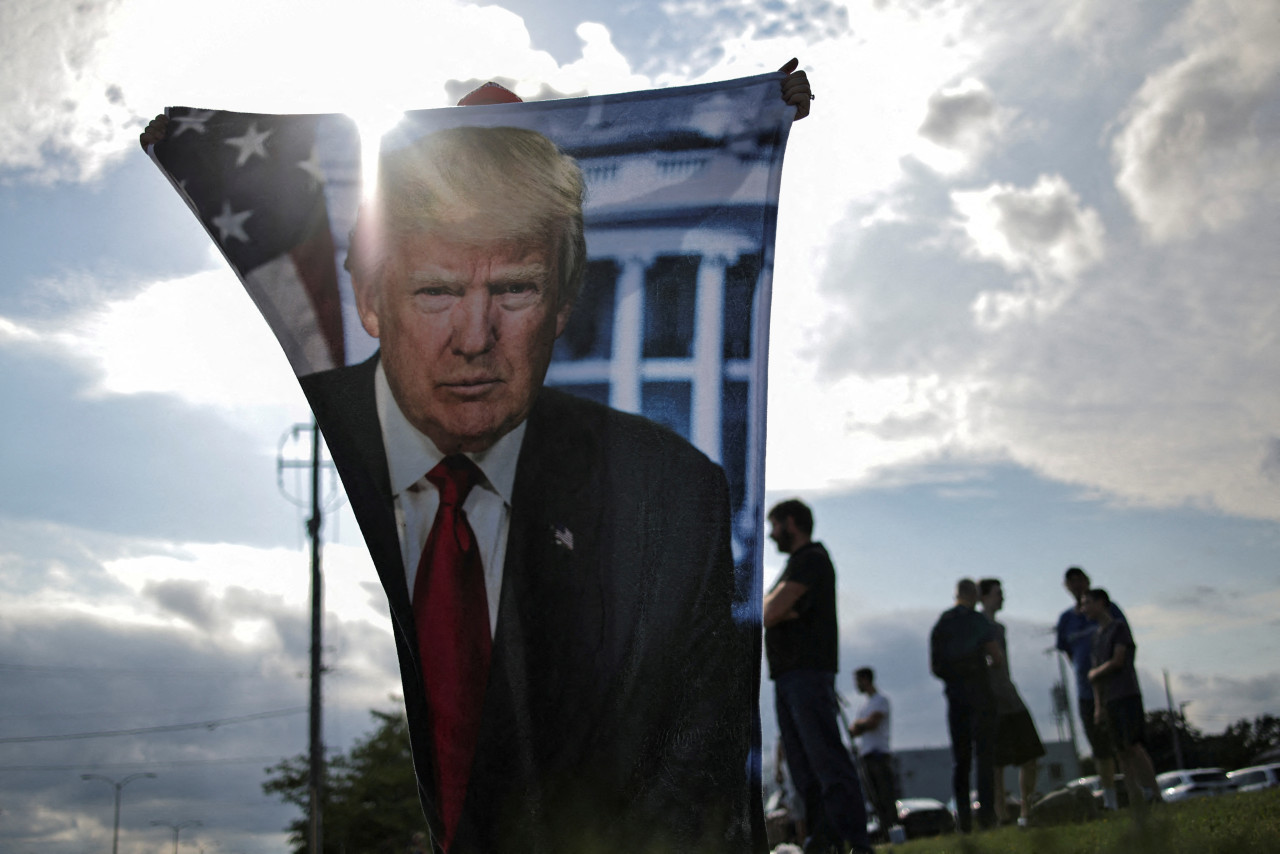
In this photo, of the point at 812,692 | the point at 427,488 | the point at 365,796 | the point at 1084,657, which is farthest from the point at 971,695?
the point at 365,796

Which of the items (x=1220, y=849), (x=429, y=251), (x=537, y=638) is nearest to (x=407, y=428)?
(x=429, y=251)

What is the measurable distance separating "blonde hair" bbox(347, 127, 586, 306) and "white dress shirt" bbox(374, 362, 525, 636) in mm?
625

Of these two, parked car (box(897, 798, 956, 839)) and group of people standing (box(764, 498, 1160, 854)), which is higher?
group of people standing (box(764, 498, 1160, 854))

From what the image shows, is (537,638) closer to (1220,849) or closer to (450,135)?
(450,135)

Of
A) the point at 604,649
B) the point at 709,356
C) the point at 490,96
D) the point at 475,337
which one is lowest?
the point at 604,649

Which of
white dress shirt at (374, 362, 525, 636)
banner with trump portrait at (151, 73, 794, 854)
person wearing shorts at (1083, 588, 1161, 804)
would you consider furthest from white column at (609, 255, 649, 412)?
person wearing shorts at (1083, 588, 1161, 804)

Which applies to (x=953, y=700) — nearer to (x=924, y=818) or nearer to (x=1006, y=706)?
(x=1006, y=706)

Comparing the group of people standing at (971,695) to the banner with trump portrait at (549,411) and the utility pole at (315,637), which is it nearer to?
the banner with trump portrait at (549,411)

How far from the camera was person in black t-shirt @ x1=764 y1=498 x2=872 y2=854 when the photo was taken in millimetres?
5211

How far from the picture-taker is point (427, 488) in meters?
4.52

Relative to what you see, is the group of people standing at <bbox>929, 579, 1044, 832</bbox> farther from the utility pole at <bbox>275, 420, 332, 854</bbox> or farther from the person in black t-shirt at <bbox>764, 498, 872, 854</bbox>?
the utility pole at <bbox>275, 420, 332, 854</bbox>

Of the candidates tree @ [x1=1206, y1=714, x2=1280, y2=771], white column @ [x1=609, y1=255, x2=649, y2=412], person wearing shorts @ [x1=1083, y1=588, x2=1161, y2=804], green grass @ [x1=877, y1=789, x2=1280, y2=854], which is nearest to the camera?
green grass @ [x1=877, y1=789, x2=1280, y2=854]

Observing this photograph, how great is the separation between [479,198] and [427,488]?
126 cm

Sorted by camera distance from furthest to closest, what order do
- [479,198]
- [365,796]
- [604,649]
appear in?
[365,796]
[479,198]
[604,649]
